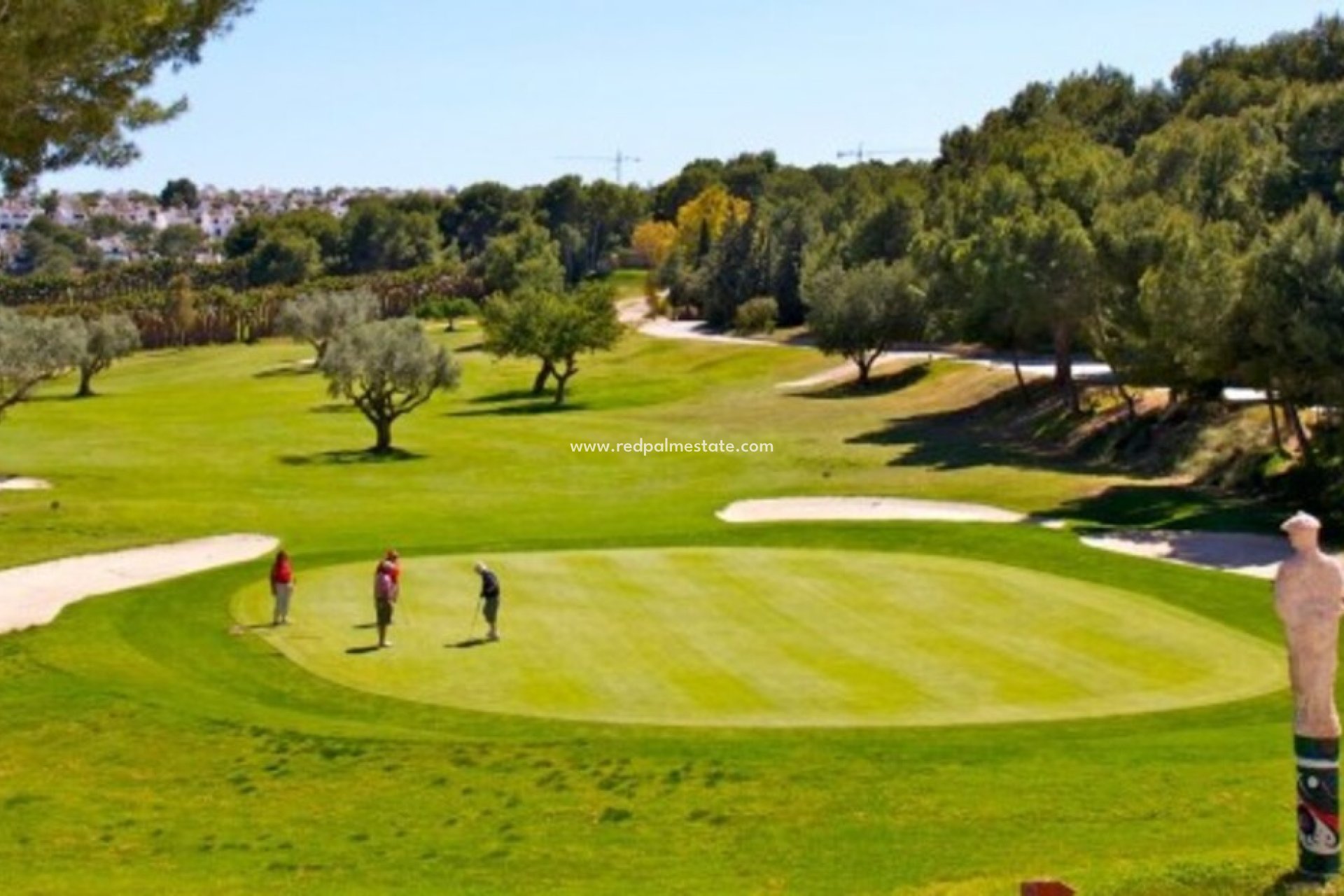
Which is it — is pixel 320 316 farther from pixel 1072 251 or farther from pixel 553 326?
pixel 1072 251

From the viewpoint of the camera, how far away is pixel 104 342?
104812mm

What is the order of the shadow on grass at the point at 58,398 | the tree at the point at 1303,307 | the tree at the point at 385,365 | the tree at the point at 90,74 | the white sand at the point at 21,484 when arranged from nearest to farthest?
the tree at the point at 90,74
the tree at the point at 1303,307
the white sand at the point at 21,484
the tree at the point at 385,365
the shadow on grass at the point at 58,398

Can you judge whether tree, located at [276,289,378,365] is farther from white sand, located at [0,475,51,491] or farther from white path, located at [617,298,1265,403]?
white sand, located at [0,475,51,491]

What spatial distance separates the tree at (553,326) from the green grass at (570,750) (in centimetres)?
4194

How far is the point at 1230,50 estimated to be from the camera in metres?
165

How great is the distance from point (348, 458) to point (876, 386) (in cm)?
3286

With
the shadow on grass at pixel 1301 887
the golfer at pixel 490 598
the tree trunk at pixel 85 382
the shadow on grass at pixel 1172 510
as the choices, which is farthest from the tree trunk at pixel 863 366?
the shadow on grass at pixel 1301 887

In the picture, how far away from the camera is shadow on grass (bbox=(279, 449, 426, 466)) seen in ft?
224

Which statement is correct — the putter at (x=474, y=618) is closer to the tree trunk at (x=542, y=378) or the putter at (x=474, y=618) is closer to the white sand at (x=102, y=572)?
the white sand at (x=102, y=572)

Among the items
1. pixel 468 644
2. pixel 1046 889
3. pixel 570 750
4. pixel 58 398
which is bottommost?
pixel 58 398

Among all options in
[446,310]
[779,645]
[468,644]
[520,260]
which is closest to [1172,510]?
[779,645]

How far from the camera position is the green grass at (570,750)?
17734mm

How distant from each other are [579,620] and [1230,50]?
503ft

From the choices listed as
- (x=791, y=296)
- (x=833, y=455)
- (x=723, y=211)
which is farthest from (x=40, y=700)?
(x=723, y=211)
